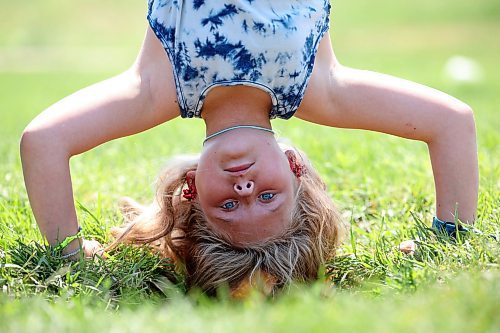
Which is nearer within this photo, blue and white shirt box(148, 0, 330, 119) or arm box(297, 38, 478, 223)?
blue and white shirt box(148, 0, 330, 119)

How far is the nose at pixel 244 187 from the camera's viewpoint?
2850 millimetres

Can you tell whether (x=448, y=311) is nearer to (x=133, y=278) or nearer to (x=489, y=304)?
(x=489, y=304)

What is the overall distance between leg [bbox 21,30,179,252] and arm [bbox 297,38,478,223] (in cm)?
62

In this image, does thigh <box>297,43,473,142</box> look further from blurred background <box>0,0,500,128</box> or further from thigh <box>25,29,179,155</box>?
blurred background <box>0,0,500,128</box>

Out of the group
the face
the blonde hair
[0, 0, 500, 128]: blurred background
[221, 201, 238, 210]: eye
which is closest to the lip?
the face

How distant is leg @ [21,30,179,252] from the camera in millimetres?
2943

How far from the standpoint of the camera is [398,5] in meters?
25.7

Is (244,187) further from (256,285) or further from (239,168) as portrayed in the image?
(256,285)

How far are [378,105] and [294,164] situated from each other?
408 millimetres

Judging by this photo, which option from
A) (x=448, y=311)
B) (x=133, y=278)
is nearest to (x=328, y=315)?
(x=448, y=311)

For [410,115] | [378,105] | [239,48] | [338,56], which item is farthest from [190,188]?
[338,56]

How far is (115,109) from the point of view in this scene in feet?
9.86

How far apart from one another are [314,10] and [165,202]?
101cm

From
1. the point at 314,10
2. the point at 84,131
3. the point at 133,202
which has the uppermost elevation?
the point at 314,10
